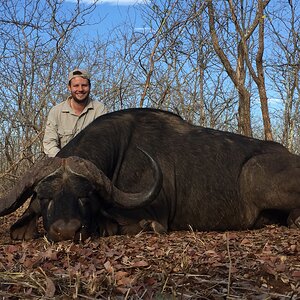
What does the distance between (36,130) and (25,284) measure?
302 inches

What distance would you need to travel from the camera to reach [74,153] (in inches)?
204

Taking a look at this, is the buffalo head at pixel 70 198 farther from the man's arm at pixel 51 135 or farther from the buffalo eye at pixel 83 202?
the man's arm at pixel 51 135

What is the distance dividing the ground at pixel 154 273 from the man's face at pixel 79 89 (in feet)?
10.7

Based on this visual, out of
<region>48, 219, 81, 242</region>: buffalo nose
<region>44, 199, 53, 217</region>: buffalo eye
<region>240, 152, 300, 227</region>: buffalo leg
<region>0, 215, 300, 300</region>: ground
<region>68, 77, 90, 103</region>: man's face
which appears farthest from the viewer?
<region>68, 77, 90, 103</region>: man's face

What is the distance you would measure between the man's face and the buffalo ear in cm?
213

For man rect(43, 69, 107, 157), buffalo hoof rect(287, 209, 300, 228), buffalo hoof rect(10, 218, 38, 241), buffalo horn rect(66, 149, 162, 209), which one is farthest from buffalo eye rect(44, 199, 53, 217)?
buffalo hoof rect(287, 209, 300, 228)

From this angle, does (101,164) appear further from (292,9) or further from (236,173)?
(292,9)

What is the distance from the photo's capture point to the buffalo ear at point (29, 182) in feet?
15.5

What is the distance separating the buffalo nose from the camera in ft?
13.9

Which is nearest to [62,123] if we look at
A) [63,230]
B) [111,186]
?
[111,186]

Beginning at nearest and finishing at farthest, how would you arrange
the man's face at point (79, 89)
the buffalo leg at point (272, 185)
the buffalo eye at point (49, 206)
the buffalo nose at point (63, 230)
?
the buffalo nose at point (63, 230) < the buffalo eye at point (49, 206) < the buffalo leg at point (272, 185) < the man's face at point (79, 89)

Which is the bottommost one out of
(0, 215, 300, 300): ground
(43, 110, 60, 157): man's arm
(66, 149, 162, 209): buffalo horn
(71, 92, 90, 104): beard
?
(0, 215, 300, 300): ground

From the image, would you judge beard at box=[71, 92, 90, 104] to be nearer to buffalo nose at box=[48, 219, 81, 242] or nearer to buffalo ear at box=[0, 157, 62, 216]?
buffalo ear at box=[0, 157, 62, 216]

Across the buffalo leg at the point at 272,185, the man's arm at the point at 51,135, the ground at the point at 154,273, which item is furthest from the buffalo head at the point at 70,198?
the man's arm at the point at 51,135
